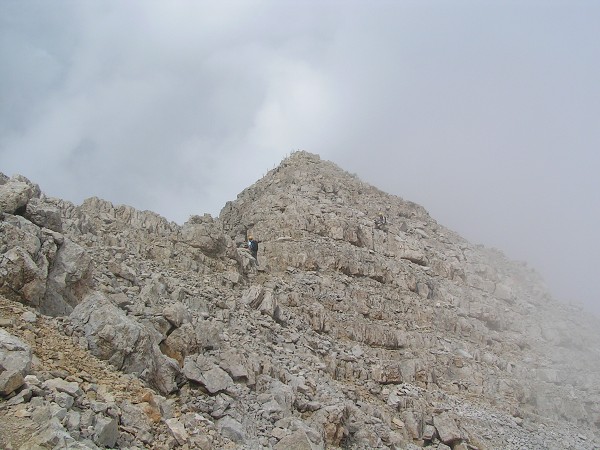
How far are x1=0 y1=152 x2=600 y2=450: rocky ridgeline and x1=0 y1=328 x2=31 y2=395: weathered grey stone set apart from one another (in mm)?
38

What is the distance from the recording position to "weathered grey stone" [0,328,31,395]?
29.3 feet

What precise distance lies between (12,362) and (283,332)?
13.4m

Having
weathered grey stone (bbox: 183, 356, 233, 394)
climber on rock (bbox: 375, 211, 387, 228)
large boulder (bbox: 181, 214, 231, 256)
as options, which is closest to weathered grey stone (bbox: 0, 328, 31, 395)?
weathered grey stone (bbox: 183, 356, 233, 394)

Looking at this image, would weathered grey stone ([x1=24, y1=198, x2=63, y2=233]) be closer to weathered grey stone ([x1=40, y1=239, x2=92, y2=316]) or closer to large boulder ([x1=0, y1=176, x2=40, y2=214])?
large boulder ([x1=0, y1=176, x2=40, y2=214])

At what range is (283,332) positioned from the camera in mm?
21703

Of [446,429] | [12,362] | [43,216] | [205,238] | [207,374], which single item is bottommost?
[12,362]

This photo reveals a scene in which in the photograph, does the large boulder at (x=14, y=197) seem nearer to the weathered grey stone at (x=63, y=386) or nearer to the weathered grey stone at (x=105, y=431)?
the weathered grey stone at (x=63, y=386)

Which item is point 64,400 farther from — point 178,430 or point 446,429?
point 446,429

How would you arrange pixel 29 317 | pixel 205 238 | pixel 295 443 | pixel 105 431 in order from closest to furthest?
pixel 105 431
pixel 29 317
pixel 295 443
pixel 205 238

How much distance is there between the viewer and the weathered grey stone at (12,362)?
8.93m

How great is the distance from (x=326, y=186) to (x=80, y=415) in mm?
31586

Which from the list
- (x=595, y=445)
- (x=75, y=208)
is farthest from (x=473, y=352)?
(x=75, y=208)

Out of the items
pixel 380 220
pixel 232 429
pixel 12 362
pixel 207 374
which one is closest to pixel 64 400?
pixel 12 362

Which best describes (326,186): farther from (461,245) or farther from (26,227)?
(26,227)
